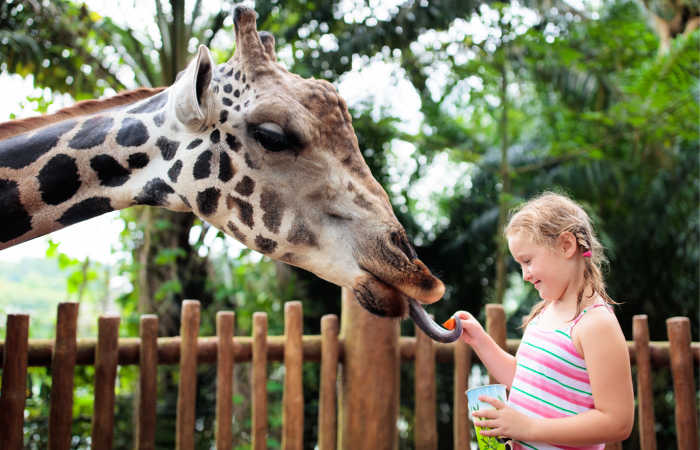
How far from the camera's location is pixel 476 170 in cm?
782

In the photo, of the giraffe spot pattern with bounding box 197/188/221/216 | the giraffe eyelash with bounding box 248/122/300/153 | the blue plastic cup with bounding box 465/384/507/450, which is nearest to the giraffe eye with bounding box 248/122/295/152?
the giraffe eyelash with bounding box 248/122/300/153

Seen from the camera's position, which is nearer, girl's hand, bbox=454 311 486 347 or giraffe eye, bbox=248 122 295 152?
giraffe eye, bbox=248 122 295 152

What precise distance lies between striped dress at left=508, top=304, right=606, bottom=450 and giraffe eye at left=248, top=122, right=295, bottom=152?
96 centimetres

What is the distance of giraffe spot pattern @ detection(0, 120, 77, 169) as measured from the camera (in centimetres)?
184

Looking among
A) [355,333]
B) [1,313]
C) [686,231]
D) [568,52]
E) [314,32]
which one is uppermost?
[314,32]

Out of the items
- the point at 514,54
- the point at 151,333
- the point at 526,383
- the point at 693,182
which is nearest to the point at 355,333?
the point at 151,333

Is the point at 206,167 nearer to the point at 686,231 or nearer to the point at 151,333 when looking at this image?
the point at 151,333

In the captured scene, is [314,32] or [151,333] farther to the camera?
[314,32]

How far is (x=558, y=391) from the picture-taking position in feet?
5.03

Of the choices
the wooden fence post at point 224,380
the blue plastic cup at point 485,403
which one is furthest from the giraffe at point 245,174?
the wooden fence post at point 224,380

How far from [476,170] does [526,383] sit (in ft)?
21.2

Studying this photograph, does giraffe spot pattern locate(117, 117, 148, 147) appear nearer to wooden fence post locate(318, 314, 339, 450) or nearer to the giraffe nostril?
the giraffe nostril

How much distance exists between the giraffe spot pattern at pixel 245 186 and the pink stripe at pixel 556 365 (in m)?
0.98

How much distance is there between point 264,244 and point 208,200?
0.24 m
